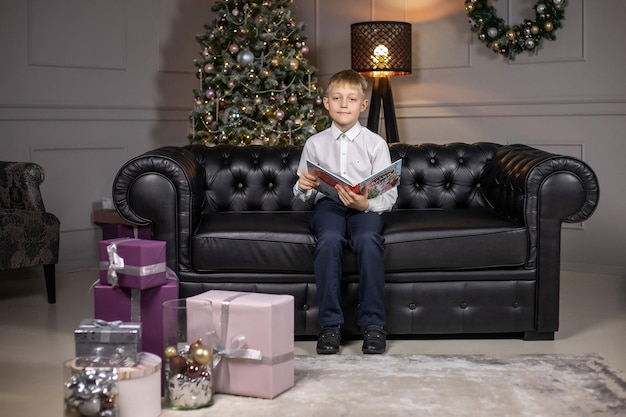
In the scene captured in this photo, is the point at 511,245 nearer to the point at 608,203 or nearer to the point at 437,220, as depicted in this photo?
the point at 437,220

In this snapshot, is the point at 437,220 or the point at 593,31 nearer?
the point at 437,220

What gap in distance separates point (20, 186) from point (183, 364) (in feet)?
7.53

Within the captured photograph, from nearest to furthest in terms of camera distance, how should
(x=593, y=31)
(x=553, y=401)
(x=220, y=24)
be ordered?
(x=553, y=401), (x=593, y=31), (x=220, y=24)

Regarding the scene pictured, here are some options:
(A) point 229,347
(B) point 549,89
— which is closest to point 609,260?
(B) point 549,89

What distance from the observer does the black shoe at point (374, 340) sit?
3.55 m

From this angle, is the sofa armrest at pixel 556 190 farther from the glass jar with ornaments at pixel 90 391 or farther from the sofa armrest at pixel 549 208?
the glass jar with ornaments at pixel 90 391

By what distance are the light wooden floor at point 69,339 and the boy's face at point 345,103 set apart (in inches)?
38.0

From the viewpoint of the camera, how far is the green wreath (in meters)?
5.43

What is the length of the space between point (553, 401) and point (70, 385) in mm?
1529

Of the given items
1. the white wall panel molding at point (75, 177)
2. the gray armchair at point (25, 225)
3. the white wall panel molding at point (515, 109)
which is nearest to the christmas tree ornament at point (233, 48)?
the white wall panel molding at point (75, 177)

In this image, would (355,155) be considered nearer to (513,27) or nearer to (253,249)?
(253,249)

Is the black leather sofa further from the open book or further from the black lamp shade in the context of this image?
the black lamp shade

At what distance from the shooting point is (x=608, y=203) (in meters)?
5.42

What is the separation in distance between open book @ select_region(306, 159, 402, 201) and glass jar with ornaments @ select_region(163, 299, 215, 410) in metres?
0.97
